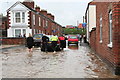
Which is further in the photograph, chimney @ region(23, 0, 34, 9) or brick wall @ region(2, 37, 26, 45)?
chimney @ region(23, 0, 34, 9)

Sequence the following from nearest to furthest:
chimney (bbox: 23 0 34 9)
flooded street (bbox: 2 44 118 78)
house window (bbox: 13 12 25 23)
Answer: flooded street (bbox: 2 44 118 78), house window (bbox: 13 12 25 23), chimney (bbox: 23 0 34 9)

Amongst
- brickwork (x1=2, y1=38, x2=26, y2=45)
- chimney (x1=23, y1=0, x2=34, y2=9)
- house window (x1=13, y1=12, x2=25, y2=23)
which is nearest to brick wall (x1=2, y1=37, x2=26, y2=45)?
brickwork (x1=2, y1=38, x2=26, y2=45)

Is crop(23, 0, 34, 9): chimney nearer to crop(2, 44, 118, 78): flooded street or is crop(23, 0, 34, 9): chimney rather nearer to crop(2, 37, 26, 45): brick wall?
crop(2, 37, 26, 45): brick wall

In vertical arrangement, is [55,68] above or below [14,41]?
below

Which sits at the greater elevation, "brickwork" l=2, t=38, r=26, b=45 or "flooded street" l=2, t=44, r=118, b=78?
"brickwork" l=2, t=38, r=26, b=45

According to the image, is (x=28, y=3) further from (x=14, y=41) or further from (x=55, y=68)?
(x=55, y=68)

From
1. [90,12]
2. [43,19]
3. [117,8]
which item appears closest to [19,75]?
[117,8]

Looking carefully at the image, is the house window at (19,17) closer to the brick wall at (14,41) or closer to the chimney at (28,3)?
the chimney at (28,3)

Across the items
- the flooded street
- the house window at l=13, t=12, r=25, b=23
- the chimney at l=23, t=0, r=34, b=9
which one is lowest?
the flooded street

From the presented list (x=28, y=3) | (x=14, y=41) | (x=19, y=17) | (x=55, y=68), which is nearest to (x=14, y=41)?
(x=14, y=41)

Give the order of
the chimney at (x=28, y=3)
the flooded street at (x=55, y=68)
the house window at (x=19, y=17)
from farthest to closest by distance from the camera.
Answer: the chimney at (x=28, y=3)
the house window at (x=19, y=17)
the flooded street at (x=55, y=68)

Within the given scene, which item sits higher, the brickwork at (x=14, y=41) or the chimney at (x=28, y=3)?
the chimney at (x=28, y=3)

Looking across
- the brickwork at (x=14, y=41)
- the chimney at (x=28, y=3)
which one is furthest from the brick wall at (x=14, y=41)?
the chimney at (x=28, y=3)

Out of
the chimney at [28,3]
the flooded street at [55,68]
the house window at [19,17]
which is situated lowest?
the flooded street at [55,68]
